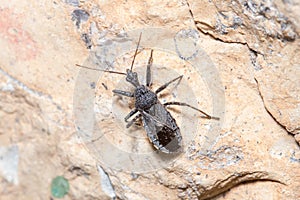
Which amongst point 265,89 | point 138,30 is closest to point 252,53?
point 265,89

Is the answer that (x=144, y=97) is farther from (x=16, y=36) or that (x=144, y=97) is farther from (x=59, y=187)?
(x=16, y=36)

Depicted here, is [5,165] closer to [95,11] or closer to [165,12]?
[95,11]

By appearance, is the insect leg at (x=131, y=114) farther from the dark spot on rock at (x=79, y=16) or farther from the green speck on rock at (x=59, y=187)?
the dark spot on rock at (x=79, y=16)

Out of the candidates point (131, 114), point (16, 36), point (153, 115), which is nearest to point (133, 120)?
point (131, 114)

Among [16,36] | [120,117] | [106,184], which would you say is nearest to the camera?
[106,184]

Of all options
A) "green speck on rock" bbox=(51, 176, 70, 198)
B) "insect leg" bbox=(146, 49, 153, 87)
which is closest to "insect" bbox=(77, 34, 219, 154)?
"insect leg" bbox=(146, 49, 153, 87)

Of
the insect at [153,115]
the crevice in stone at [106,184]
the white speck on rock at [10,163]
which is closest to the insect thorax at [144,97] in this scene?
the insect at [153,115]

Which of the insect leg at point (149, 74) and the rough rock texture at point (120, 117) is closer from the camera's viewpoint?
the rough rock texture at point (120, 117)
